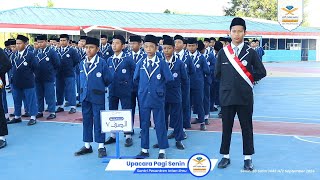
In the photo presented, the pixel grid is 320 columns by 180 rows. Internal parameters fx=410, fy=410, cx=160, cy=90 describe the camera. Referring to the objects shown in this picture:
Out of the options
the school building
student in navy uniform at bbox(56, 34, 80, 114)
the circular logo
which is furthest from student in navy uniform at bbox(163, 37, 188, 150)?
the school building

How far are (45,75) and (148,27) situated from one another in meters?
26.2

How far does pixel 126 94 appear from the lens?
22.9ft

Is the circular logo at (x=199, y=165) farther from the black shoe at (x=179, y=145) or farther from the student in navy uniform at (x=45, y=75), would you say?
the student in navy uniform at (x=45, y=75)

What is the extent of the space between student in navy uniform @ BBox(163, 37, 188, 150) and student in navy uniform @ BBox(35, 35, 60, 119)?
3560mm

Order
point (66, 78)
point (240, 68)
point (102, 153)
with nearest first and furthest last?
1. point (240, 68)
2. point (102, 153)
3. point (66, 78)

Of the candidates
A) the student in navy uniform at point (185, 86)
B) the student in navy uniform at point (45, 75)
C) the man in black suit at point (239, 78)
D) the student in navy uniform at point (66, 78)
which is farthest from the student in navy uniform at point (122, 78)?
the student in navy uniform at point (66, 78)

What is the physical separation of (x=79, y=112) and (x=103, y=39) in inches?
95.9

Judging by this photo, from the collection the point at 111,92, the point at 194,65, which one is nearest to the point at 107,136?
the point at 111,92

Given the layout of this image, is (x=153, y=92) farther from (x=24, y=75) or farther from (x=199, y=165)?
(x=24, y=75)

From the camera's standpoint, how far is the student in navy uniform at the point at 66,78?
10344 mm

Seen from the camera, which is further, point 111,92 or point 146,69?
point 111,92

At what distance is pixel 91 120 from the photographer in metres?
6.27

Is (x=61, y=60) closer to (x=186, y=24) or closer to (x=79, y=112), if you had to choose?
(x=79, y=112)

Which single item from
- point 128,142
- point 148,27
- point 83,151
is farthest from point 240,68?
point 148,27
